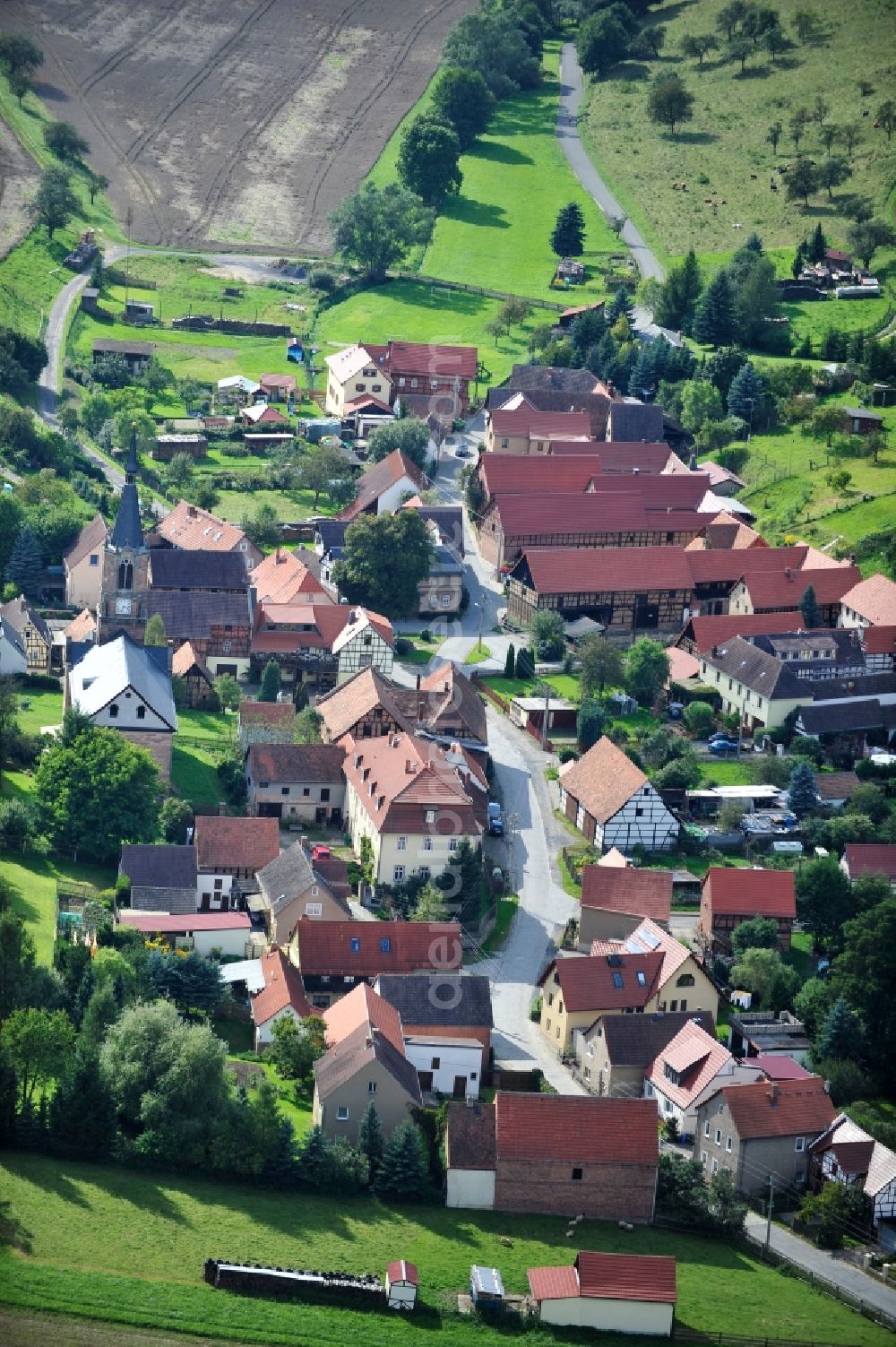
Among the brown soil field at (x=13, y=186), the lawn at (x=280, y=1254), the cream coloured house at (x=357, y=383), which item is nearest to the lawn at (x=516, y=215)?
the cream coloured house at (x=357, y=383)

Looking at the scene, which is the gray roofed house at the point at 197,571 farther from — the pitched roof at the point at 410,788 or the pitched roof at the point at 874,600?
the pitched roof at the point at 874,600

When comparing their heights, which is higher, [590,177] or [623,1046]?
[623,1046]

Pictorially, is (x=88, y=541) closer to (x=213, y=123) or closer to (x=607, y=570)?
(x=607, y=570)

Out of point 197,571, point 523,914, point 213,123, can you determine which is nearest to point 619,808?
point 523,914

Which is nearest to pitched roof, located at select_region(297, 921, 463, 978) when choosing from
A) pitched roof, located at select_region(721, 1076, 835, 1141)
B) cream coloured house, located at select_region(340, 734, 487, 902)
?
cream coloured house, located at select_region(340, 734, 487, 902)

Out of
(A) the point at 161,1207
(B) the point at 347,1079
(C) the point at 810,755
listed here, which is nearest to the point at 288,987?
(B) the point at 347,1079

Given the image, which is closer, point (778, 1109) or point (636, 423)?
point (778, 1109)
